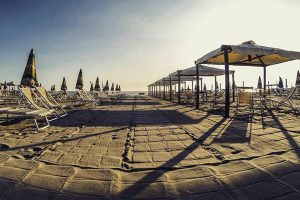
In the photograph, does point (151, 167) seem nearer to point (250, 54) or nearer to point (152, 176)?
point (152, 176)

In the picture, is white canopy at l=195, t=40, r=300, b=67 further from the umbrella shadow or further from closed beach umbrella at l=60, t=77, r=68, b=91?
closed beach umbrella at l=60, t=77, r=68, b=91

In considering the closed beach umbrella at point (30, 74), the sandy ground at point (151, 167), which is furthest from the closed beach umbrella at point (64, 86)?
the sandy ground at point (151, 167)

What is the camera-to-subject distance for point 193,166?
2717 mm

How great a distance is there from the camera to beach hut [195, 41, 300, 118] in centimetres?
769

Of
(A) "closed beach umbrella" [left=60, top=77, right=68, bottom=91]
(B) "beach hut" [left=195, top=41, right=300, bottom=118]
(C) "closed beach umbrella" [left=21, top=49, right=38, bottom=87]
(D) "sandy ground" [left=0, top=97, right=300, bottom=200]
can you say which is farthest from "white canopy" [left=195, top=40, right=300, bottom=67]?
(A) "closed beach umbrella" [left=60, top=77, right=68, bottom=91]

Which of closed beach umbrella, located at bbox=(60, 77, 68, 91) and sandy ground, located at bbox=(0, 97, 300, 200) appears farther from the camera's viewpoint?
closed beach umbrella, located at bbox=(60, 77, 68, 91)

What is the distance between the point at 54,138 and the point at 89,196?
2680 mm

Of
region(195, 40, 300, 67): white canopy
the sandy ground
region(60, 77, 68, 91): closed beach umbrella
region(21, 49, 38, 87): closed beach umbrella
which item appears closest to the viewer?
the sandy ground

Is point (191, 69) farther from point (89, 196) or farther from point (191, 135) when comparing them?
point (89, 196)

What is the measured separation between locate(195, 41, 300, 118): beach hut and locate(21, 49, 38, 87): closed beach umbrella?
20.6 ft

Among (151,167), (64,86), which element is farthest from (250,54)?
(64,86)

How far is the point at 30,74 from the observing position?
8281 millimetres

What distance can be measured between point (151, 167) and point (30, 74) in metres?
7.07

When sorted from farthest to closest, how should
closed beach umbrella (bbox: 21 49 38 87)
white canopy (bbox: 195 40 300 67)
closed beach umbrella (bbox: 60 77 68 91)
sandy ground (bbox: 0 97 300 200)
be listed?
closed beach umbrella (bbox: 60 77 68 91)
closed beach umbrella (bbox: 21 49 38 87)
white canopy (bbox: 195 40 300 67)
sandy ground (bbox: 0 97 300 200)
